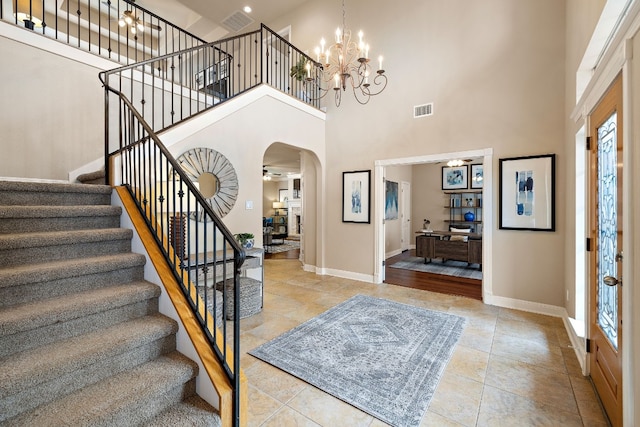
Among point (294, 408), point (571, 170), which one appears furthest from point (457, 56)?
point (294, 408)

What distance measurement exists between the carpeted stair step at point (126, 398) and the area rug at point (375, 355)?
1.04 m

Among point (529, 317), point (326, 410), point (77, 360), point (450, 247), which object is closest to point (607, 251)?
point (529, 317)

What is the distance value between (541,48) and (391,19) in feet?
8.33

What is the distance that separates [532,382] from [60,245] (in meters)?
3.77

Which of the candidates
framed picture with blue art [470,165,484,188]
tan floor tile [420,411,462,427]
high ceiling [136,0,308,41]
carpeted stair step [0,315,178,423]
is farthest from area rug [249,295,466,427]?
high ceiling [136,0,308,41]

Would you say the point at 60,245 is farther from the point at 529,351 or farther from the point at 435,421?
the point at 529,351

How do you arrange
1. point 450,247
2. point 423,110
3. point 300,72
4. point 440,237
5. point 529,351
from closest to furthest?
point 529,351, point 423,110, point 300,72, point 450,247, point 440,237

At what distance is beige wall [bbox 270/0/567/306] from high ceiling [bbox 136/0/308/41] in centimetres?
162

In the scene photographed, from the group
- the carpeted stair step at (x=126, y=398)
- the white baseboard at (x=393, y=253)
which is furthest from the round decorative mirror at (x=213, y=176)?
the white baseboard at (x=393, y=253)

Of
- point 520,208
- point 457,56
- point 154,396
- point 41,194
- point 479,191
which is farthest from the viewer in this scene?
point 479,191

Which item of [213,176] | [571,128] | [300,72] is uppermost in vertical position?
[300,72]

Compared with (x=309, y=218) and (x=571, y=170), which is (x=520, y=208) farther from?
(x=309, y=218)

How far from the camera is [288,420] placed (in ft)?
6.19

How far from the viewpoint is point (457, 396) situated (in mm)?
2137
